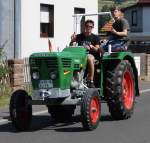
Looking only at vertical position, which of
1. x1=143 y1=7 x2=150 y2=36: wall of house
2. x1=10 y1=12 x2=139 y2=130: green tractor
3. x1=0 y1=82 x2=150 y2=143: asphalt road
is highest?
x1=143 y1=7 x2=150 y2=36: wall of house

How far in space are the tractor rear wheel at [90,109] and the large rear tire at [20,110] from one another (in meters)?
1.14

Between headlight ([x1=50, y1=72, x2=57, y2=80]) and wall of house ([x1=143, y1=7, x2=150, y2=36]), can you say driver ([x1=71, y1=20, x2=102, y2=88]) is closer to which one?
headlight ([x1=50, y1=72, x2=57, y2=80])

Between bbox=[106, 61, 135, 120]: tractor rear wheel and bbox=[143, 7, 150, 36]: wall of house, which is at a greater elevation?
bbox=[143, 7, 150, 36]: wall of house

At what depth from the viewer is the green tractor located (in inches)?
448

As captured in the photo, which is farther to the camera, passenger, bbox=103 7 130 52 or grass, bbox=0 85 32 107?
grass, bbox=0 85 32 107

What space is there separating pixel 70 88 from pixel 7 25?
40.7ft

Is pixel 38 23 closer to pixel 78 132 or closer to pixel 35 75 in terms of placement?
pixel 35 75

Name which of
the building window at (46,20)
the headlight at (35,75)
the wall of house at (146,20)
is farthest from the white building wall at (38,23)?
the wall of house at (146,20)

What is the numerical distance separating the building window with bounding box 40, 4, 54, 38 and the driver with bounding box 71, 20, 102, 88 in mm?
13388

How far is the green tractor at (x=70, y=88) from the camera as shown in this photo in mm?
11367

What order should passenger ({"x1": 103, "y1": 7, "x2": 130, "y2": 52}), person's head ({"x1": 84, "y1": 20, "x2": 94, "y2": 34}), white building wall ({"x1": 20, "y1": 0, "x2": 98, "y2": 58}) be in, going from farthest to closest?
white building wall ({"x1": 20, "y1": 0, "x2": 98, "y2": 58})
passenger ({"x1": 103, "y1": 7, "x2": 130, "y2": 52})
person's head ({"x1": 84, "y1": 20, "x2": 94, "y2": 34})

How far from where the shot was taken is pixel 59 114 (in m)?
12.9

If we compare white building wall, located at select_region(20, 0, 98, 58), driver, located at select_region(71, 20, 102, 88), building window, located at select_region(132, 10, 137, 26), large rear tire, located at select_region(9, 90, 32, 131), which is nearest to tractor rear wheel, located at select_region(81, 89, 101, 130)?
driver, located at select_region(71, 20, 102, 88)

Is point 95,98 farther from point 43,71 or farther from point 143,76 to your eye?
point 143,76
